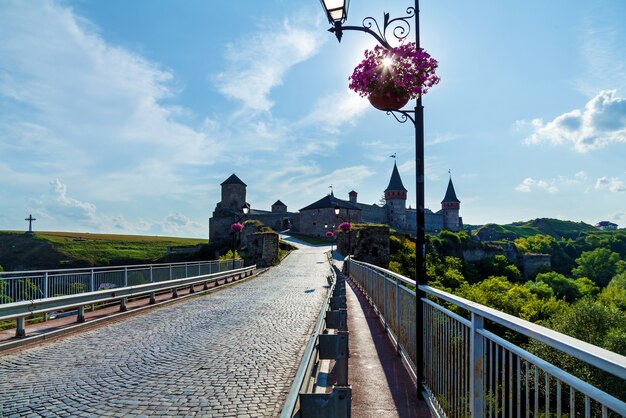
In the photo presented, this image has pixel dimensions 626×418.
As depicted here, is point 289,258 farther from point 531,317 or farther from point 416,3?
point 416,3

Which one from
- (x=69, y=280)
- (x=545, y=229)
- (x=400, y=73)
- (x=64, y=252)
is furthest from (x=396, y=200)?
(x=545, y=229)

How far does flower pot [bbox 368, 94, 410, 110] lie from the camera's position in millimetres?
5234

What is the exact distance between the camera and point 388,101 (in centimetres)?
527

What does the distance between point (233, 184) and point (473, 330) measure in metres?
91.3

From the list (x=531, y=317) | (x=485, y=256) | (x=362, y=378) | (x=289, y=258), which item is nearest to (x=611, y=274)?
(x=485, y=256)

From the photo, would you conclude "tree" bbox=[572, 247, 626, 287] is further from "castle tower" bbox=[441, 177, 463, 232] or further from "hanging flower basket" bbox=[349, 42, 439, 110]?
"hanging flower basket" bbox=[349, 42, 439, 110]

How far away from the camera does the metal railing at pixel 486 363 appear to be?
171cm

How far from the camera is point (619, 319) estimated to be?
74.2 ft

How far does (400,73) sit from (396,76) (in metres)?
0.06

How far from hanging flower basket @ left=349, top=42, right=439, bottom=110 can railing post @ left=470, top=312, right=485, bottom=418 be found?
9.79ft

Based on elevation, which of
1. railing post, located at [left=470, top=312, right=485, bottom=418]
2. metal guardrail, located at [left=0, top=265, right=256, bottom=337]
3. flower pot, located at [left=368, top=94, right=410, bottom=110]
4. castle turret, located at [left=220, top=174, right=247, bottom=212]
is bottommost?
metal guardrail, located at [left=0, top=265, right=256, bottom=337]

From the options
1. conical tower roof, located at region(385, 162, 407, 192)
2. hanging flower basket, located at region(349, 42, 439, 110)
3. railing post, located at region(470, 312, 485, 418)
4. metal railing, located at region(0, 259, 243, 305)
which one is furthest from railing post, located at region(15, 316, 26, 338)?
conical tower roof, located at region(385, 162, 407, 192)

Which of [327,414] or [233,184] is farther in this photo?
[233,184]

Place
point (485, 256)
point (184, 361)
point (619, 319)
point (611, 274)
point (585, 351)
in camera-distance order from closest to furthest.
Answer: point (585, 351), point (184, 361), point (619, 319), point (485, 256), point (611, 274)
